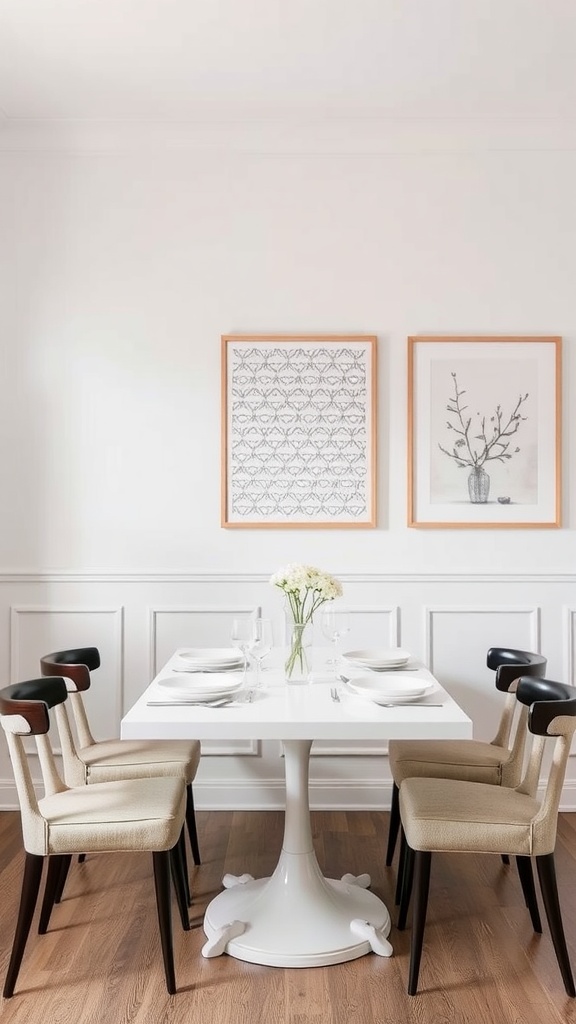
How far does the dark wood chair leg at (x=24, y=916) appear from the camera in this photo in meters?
2.15

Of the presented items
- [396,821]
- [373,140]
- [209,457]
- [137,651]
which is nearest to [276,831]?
[396,821]

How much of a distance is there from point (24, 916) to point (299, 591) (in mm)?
1155

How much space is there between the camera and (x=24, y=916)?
215 cm

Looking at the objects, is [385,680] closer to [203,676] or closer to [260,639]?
[260,639]

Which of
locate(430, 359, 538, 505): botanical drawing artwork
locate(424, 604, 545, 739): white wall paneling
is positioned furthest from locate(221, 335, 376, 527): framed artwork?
locate(424, 604, 545, 739): white wall paneling

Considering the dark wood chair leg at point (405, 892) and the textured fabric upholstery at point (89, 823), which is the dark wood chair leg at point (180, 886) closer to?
the textured fabric upholstery at point (89, 823)

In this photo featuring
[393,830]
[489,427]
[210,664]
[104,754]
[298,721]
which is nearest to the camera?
[298,721]

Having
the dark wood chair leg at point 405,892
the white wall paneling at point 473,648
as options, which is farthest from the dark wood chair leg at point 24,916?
the white wall paneling at point 473,648

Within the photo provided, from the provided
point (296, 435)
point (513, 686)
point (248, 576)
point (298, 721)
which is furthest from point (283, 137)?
point (298, 721)

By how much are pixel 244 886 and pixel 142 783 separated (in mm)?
556

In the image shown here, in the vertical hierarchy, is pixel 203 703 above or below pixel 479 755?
above

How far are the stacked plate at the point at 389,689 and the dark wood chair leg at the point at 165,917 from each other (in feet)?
Result: 2.30

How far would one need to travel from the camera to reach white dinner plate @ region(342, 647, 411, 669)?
2629 millimetres

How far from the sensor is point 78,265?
11.5 feet
